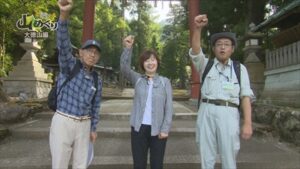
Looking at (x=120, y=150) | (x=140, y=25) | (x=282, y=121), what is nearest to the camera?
(x=120, y=150)

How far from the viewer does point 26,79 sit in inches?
562

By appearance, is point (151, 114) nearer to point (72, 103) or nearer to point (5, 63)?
point (72, 103)

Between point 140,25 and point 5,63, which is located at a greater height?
point 140,25

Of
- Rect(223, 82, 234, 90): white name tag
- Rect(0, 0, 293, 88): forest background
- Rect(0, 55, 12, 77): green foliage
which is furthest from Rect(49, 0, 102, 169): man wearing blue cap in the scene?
Rect(0, 55, 12, 77): green foliage

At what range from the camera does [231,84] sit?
3824mm

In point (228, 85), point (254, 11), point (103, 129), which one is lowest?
point (103, 129)

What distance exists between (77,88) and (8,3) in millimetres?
6710

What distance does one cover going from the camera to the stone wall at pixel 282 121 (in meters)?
7.18

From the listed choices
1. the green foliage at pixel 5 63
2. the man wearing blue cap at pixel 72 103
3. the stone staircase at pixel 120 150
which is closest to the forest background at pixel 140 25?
the green foliage at pixel 5 63

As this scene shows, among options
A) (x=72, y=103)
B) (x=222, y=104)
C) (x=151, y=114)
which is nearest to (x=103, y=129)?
(x=151, y=114)

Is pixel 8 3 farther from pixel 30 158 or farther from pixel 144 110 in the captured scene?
pixel 144 110

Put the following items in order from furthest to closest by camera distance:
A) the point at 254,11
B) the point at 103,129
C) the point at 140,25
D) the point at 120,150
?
1. the point at 140,25
2. the point at 254,11
3. the point at 103,129
4. the point at 120,150

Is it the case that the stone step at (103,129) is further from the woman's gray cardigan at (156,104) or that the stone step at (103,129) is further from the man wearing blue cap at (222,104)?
the man wearing blue cap at (222,104)

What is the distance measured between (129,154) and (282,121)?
3174mm
